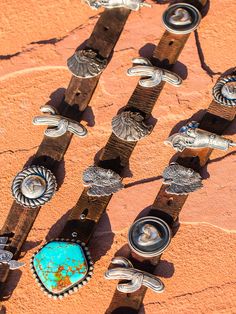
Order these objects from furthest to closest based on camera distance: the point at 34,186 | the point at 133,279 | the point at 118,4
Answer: the point at 118,4 → the point at 34,186 → the point at 133,279

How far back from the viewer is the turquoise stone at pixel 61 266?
2.06m

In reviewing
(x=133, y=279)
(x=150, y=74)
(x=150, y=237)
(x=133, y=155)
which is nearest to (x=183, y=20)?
(x=150, y=74)

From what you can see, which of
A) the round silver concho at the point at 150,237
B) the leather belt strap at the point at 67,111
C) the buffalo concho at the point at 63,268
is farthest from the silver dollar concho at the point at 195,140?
the buffalo concho at the point at 63,268

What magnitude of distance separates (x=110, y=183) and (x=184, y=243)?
1.25 feet

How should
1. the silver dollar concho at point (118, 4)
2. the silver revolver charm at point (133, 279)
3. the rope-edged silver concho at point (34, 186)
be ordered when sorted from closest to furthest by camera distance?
the silver revolver charm at point (133, 279), the rope-edged silver concho at point (34, 186), the silver dollar concho at point (118, 4)

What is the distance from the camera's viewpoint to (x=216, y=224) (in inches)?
83.9

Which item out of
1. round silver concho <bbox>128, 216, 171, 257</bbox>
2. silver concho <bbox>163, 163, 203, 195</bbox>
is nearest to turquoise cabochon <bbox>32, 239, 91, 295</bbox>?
round silver concho <bbox>128, 216, 171, 257</bbox>

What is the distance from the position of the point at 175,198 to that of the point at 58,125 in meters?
0.56

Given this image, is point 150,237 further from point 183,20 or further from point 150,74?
point 183,20

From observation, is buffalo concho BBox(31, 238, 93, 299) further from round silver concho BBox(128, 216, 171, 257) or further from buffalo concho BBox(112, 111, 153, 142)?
buffalo concho BBox(112, 111, 153, 142)

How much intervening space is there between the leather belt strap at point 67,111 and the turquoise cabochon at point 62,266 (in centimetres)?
17

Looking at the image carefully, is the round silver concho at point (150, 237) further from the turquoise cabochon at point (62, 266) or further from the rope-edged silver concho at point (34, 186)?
the rope-edged silver concho at point (34, 186)

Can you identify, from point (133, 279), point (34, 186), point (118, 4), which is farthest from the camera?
point (118, 4)

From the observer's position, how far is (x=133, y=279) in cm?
205
